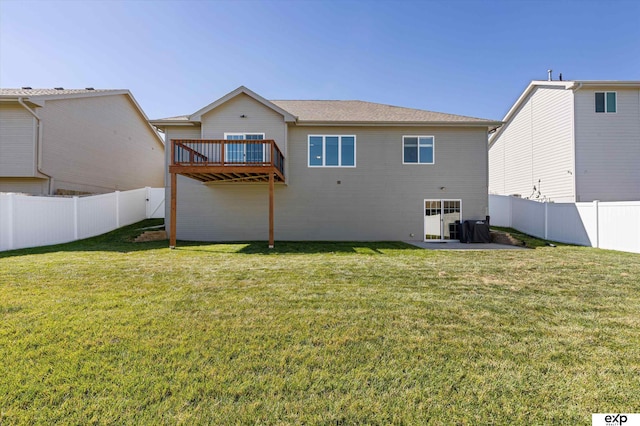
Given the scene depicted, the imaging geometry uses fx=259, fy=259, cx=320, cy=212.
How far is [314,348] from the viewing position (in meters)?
2.62

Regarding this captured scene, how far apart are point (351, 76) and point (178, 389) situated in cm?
1601

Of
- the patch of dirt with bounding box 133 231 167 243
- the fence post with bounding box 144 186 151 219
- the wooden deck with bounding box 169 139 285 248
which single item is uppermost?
the wooden deck with bounding box 169 139 285 248

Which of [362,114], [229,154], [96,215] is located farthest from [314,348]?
[96,215]

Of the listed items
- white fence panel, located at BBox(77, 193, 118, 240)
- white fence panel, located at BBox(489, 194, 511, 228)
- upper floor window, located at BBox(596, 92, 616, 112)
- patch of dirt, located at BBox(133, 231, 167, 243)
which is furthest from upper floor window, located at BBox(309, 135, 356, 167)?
upper floor window, located at BBox(596, 92, 616, 112)

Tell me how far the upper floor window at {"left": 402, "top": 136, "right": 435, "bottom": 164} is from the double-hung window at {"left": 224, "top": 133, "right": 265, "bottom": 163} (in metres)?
6.08

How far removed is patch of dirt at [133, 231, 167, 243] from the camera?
402 inches

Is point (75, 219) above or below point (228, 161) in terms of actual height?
below

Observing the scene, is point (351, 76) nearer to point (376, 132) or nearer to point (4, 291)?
point (376, 132)

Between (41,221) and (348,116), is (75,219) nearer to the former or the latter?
(41,221)

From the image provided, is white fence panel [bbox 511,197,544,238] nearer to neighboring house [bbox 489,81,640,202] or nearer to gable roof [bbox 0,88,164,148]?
neighboring house [bbox 489,81,640,202]

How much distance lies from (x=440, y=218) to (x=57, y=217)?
48.2 ft

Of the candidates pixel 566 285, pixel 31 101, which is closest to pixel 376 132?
pixel 566 285

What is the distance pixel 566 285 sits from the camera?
15.8 ft

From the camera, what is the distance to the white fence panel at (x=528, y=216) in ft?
38.4
